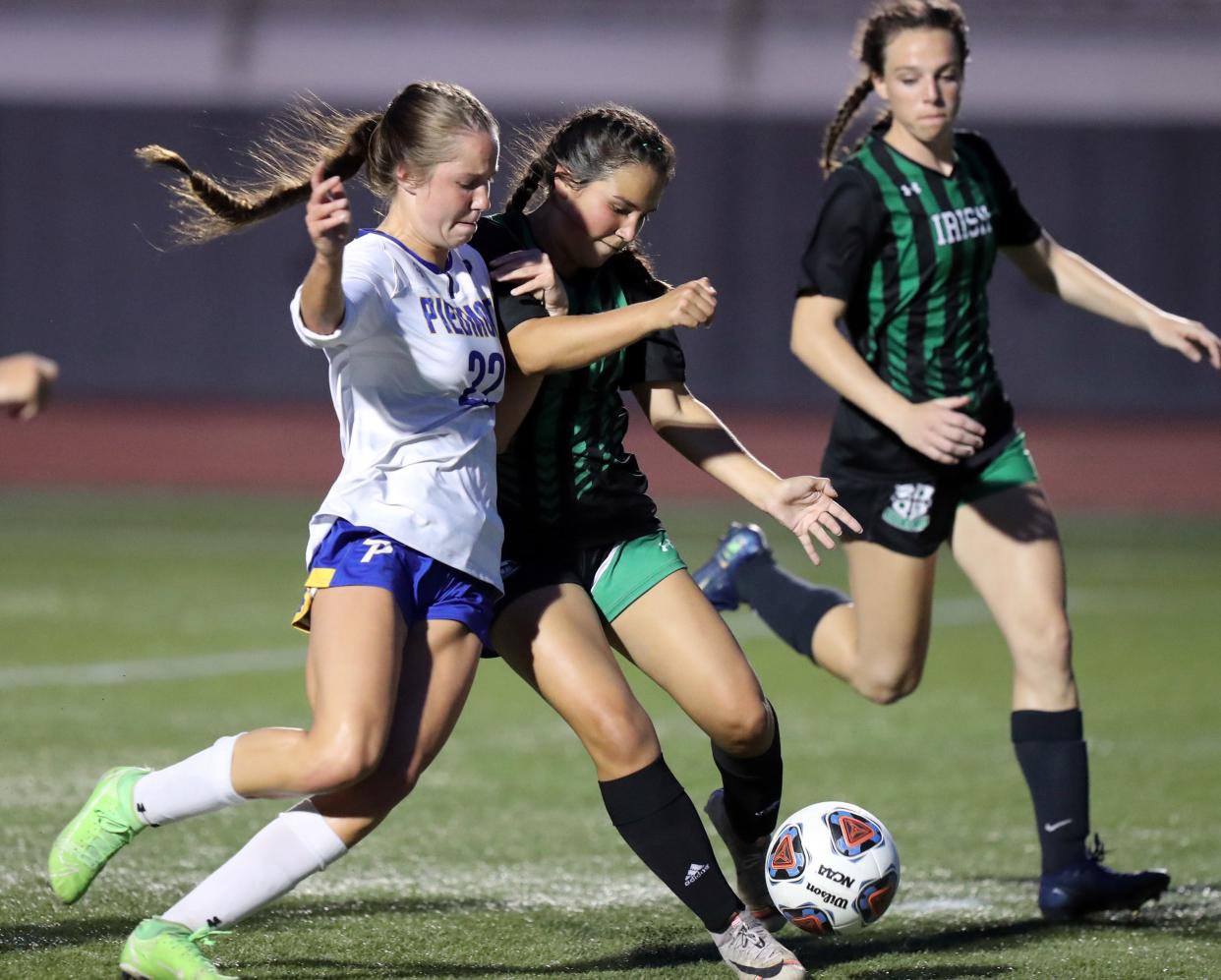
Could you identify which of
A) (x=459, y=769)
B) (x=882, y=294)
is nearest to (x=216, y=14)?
(x=459, y=769)

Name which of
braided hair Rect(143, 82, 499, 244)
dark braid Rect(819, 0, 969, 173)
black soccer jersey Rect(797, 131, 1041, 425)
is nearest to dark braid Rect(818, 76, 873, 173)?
dark braid Rect(819, 0, 969, 173)

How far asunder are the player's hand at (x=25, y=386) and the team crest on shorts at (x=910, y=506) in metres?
2.56

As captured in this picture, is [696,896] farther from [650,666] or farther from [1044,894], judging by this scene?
[1044,894]

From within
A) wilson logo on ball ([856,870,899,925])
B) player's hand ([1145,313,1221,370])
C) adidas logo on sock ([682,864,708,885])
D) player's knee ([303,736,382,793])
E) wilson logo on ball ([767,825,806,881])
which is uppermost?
player's hand ([1145,313,1221,370])

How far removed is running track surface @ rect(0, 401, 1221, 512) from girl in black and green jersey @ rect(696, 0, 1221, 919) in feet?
41.8

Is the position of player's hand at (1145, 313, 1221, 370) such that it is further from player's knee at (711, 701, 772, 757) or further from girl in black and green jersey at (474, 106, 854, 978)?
player's knee at (711, 701, 772, 757)

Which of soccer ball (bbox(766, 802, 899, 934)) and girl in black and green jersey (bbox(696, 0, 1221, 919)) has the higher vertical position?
girl in black and green jersey (bbox(696, 0, 1221, 919))

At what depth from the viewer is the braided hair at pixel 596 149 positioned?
399cm

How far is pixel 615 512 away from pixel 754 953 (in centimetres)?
103

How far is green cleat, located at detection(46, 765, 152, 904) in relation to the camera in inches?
150

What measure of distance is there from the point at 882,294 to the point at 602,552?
1.26 m

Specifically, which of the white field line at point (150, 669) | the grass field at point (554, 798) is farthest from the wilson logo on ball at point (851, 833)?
the white field line at point (150, 669)

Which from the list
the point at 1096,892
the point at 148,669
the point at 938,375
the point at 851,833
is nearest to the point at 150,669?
the point at 148,669

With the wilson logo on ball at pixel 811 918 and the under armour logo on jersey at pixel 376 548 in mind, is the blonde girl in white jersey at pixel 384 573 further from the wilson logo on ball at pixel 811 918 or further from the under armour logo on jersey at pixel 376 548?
the wilson logo on ball at pixel 811 918
